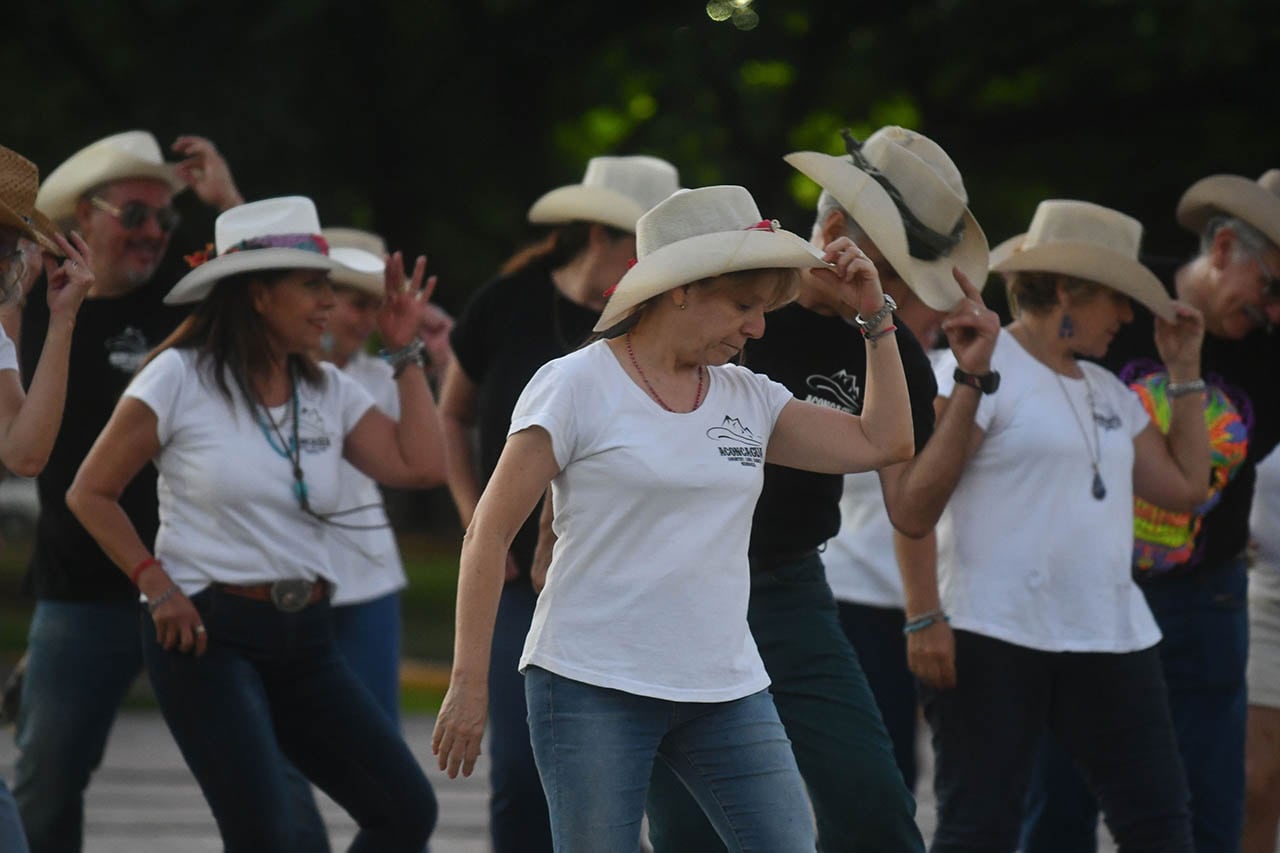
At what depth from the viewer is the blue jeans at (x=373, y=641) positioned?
6.28m

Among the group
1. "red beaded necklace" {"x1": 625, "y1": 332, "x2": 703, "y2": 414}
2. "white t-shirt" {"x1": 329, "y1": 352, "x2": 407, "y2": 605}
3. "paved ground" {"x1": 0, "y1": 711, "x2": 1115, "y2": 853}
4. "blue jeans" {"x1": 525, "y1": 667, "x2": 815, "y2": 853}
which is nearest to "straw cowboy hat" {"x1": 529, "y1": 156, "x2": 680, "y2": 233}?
"white t-shirt" {"x1": 329, "y1": 352, "x2": 407, "y2": 605}

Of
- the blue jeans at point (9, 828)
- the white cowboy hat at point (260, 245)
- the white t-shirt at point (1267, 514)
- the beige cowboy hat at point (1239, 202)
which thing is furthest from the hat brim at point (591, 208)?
the blue jeans at point (9, 828)

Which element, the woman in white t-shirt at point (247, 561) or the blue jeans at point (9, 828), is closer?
the blue jeans at point (9, 828)

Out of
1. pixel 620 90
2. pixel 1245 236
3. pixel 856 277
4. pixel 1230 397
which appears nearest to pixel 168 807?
pixel 1230 397

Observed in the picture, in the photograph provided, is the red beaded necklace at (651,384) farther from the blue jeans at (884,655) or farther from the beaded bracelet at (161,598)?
the blue jeans at (884,655)

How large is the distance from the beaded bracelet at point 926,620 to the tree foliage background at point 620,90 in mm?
9435

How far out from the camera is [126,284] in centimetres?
579

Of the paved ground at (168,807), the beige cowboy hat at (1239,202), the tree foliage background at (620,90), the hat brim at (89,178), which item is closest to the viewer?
the beige cowboy hat at (1239,202)

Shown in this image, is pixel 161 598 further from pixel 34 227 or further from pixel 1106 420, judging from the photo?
pixel 1106 420

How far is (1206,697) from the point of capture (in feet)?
18.7

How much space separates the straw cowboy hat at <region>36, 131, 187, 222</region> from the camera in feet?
19.5

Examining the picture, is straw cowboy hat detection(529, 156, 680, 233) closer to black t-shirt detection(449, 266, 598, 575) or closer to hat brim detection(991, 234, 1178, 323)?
black t-shirt detection(449, 266, 598, 575)

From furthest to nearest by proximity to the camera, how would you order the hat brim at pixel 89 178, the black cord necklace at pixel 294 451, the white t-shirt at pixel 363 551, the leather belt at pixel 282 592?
the white t-shirt at pixel 363 551, the hat brim at pixel 89 178, the black cord necklace at pixel 294 451, the leather belt at pixel 282 592

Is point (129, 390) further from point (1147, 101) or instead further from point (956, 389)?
point (1147, 101)
